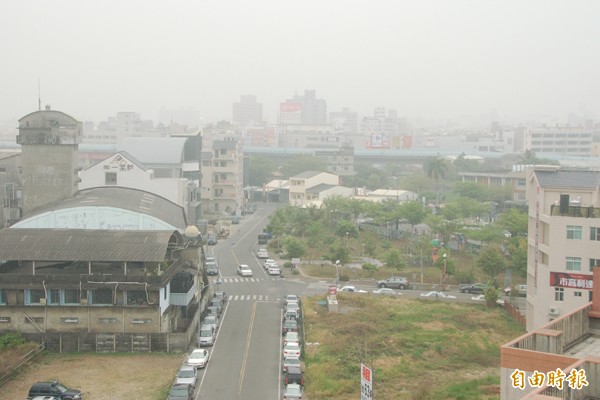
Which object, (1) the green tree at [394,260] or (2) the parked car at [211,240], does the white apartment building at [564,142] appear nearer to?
(2) the parked car at [211,240]

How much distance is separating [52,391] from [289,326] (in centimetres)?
919

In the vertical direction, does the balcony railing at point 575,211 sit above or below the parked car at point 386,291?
above

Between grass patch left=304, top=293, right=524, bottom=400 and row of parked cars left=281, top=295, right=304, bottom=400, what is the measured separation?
364mm

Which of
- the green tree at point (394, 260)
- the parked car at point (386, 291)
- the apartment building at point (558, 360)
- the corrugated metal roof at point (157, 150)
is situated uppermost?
the corrugated metal roof at point (157, 150)

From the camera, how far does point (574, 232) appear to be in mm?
24500

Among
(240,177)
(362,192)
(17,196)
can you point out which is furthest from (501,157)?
(17,196)

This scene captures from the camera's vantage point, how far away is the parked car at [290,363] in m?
20.6

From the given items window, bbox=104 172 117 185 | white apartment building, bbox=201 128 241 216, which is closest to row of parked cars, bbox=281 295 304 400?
window, bbox=104 172 117 185

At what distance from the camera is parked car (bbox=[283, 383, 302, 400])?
18.7m

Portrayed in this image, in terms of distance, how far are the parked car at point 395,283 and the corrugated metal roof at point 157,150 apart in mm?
19992

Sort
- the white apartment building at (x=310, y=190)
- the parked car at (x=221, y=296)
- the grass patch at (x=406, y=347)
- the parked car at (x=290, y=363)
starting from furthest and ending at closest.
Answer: the white apartment building at (x=310, y=190)
the parked car at (x=221, y=296)
the parked car at (x=290, y=363)
the grass patch at (x=406, y=347)

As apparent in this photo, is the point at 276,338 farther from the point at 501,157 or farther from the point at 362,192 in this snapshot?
the point at 501,157

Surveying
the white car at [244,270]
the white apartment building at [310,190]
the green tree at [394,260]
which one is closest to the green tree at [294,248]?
the white car at [244,270]

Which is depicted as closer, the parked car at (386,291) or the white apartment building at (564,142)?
the parked car at (386,291)
